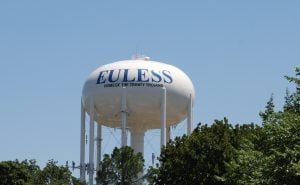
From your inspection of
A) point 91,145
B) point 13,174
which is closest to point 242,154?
point 13,174

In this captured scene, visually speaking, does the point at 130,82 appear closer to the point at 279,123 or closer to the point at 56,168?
the point at 56,168

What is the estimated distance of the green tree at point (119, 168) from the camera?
69.9 metres

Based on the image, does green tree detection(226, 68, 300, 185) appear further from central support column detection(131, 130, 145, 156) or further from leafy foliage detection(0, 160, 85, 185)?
central support column detection(131, 130, 145, 156)

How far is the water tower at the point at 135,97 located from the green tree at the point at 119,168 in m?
10.1

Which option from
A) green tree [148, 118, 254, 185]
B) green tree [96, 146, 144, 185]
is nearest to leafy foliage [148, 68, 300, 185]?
green tree [148, 118, 254, 185]

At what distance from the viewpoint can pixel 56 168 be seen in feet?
281

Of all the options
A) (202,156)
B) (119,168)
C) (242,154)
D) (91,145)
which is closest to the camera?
(242,154)

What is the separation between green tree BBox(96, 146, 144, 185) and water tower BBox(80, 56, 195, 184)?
10.1 meters

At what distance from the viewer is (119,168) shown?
231ft

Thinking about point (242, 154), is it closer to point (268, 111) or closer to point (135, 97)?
point (268, 111)

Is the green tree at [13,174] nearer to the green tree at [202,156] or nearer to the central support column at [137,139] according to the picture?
the central support column at [137,139]

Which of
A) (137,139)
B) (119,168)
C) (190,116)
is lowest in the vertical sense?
(119,168)

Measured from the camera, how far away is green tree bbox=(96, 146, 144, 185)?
229 feet

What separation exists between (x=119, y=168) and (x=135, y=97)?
12077 millimetres
